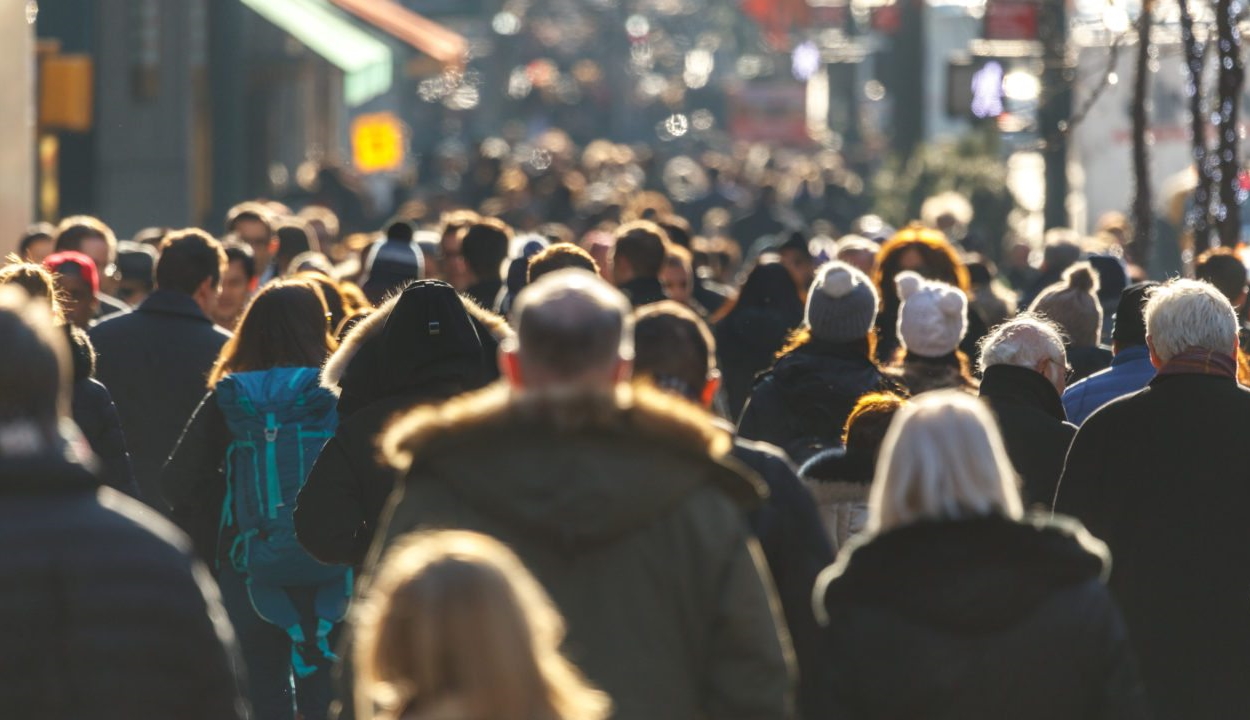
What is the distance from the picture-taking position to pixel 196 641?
4.56 m

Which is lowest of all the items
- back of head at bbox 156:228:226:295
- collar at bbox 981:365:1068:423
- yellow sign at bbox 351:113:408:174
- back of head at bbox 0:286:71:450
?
collar at bbox 981:365:1068:423

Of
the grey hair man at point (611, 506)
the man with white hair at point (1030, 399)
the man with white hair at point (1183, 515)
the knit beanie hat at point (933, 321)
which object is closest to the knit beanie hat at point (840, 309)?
the knit beanie hat at point (933, 321)

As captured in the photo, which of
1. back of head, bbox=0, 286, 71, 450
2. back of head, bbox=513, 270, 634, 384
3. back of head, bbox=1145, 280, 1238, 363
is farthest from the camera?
back of head, bbox=1145, 280, 1238, 363

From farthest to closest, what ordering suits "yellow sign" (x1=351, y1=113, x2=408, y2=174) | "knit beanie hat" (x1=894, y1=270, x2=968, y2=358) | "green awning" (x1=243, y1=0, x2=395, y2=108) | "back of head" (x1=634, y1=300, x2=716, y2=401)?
"green awning" (x1=243, y1=0, x2=395, y2=108) → "yellow sign" (x1=351, y1=113, x2=408, y2=174) → "knit beanie hat" (x1=894, y1=270, x2=968, y2=358) → "back of head" (x1=634, y1=300, x2=716, y2=401)

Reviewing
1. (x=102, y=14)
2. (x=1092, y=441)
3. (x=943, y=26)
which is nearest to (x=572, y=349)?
(x=1092, y=441)

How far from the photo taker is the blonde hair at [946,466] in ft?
15.8

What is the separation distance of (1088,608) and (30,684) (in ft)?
6.23

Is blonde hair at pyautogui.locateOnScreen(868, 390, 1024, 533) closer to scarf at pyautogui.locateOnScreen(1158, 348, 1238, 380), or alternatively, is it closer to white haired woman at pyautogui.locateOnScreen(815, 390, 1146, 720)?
white haired woman at pyautogui.locateOnScreen(815, 390, 1146, 720)

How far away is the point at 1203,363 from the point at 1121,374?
163 centimetres

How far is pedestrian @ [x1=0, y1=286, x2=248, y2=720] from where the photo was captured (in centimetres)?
448

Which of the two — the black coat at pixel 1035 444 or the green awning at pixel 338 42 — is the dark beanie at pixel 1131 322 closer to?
the black coat at pixel 1035 444

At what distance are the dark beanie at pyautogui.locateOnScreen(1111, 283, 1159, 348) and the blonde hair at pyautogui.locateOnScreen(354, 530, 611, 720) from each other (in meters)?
5.40

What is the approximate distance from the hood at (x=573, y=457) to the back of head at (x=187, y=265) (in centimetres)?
505

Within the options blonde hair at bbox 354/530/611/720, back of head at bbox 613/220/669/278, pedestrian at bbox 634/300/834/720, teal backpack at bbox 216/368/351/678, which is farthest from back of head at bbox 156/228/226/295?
blonde hair at bbox 354/530/611/720
